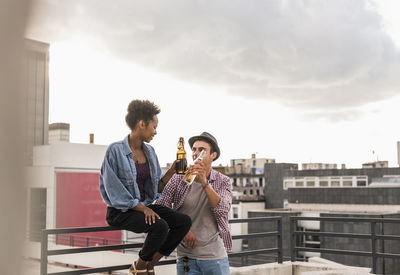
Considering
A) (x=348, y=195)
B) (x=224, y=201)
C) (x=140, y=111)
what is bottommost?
(x=348, y=195)

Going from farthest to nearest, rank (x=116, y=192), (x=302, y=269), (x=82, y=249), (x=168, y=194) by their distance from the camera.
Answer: (x=302, y=269)
(x=82, y=249)
(x=168, y=194)
(x=116, y=192)

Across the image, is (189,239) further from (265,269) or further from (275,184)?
(275,184)

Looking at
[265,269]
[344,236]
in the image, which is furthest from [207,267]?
[344,236]

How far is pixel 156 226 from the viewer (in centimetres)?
307

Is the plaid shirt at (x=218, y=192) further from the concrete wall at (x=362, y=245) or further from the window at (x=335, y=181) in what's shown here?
the window at (x=335, y=181)

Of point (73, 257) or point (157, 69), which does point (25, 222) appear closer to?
point (157, 69)

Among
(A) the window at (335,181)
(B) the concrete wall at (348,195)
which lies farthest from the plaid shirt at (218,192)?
(A) the window at (335,181)

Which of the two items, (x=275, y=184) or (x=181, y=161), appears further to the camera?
(x=275, y=184)

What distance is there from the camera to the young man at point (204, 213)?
11.8 ft

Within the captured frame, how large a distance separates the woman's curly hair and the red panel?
31.8 m

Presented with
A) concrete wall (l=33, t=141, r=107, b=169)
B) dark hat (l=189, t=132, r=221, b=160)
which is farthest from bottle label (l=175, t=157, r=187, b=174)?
concrete wall (l=33, t=141, r=107, b=169)

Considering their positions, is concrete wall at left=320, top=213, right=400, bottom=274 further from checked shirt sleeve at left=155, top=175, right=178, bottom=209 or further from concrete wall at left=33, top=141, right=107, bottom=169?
checked shirt sleeve at left=155, top=175, right=178, bottom=209

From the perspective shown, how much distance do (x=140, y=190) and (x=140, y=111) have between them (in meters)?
0.54

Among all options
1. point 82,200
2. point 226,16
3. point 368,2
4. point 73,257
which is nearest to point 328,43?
point 368,2
